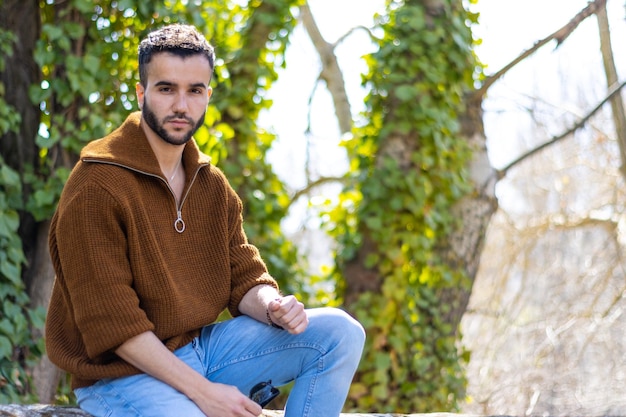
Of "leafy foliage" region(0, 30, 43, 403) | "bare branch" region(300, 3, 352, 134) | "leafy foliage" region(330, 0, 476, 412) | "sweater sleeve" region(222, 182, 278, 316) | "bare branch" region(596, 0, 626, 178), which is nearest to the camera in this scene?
"sweater sleeve" region(222, 182, 278, 316)

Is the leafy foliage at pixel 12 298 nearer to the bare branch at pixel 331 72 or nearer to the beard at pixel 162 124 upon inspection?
the beard at pixel 162 124

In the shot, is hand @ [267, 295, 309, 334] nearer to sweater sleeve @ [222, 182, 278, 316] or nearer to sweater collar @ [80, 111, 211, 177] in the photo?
sweater sleeve @ [222, 182, 278, 316]

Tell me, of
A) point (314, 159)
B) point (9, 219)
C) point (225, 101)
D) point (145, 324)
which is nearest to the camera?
point (145, 324)

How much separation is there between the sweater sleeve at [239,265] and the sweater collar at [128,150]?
293mm

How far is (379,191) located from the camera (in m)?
3.96

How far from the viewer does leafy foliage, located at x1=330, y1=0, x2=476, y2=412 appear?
395 centimetres

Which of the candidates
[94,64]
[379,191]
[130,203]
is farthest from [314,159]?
[130,203]

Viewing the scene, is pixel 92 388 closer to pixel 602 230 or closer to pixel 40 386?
pixel 40 386

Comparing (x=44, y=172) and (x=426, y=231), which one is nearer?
(x=44, y=172)

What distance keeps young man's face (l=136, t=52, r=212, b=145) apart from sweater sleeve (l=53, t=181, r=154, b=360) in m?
0.25

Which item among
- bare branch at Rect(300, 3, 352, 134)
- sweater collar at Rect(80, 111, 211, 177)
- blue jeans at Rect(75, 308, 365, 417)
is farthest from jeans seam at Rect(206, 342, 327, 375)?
bare branch at Rect(300, 3, 352, 134)

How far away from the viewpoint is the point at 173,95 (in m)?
1.98

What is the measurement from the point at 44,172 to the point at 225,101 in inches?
36.8

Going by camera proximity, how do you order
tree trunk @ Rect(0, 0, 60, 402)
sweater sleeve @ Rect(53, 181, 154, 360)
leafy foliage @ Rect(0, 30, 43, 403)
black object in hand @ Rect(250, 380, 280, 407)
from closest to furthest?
sweater sleeve @ Rect(53, 181, 154, 360) → black object in hand @ Rect(250, 380, 280, 407) → leafy foliage @ Rect(0, 30, 43, 403) → tree trunk @ Rect(0, 0, 60, 402)
